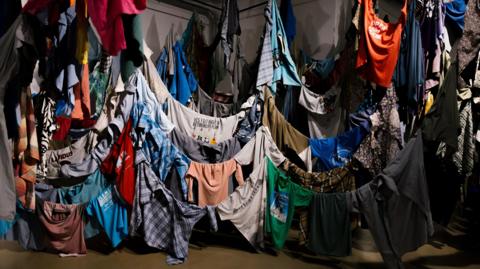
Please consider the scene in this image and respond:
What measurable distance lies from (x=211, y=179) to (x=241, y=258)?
0.73m

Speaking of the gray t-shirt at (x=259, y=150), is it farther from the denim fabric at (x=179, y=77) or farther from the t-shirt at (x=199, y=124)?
the denim fabric at (x=179, y=77)

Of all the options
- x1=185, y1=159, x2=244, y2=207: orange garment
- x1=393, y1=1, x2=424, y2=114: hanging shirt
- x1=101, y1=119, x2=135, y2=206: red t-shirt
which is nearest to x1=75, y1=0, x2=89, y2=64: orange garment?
x1=101, y1=119, x2=135, y2=206: red t-shirt

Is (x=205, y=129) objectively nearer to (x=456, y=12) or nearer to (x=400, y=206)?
(x=400, y=206)

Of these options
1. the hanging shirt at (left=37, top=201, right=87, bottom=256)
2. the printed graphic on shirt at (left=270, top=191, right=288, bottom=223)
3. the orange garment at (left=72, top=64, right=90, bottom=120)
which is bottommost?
the hanging shirt at (left=37, top=201, right=87, bottom=256)

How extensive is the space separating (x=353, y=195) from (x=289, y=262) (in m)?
0.78

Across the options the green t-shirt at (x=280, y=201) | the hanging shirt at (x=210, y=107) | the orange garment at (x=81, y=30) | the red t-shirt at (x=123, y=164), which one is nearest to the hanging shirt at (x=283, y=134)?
the green t-shirt at (x=280, y=201)

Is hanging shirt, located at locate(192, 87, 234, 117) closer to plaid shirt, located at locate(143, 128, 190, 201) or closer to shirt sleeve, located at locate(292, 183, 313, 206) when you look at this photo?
plaid shirt, located at locate(143, 128, 190, 201)

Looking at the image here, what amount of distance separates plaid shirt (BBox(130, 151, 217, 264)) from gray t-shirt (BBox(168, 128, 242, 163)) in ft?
1.23

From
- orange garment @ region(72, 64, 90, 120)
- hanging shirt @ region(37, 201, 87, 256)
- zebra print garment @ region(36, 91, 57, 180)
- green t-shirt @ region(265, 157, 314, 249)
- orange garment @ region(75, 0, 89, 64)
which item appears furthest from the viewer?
green t-shirt @ region(265, 157, 314, 249)

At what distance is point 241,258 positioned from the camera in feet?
9.59

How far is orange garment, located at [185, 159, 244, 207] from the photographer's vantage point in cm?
308

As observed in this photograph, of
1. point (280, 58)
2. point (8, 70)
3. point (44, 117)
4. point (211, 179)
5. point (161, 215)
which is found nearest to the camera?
point (8, 70)

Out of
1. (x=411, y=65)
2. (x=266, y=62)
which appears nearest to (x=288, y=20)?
(x=266, y=62)

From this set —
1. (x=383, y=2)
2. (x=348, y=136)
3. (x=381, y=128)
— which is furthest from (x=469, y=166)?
(x=383, y=2)
